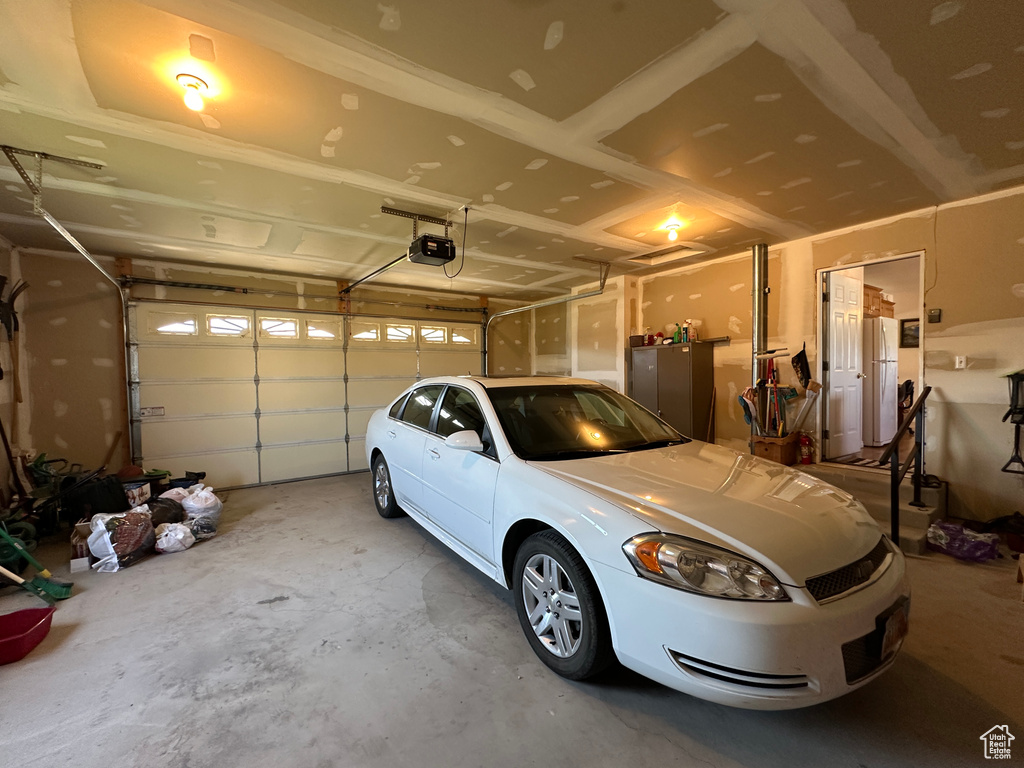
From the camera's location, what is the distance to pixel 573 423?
2.51m

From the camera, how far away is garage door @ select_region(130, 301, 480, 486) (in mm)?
4934

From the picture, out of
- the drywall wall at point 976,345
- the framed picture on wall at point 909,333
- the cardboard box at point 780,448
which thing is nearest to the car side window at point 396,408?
the cardboard box at point 780,448

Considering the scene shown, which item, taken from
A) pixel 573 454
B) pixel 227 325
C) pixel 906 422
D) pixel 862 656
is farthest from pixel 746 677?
pixel 227 325

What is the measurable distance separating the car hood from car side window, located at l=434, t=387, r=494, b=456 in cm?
54

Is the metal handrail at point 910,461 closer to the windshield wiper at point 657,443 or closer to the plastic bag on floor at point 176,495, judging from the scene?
the windshield wiper at point 657,443

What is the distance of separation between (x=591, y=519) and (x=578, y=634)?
0.56m

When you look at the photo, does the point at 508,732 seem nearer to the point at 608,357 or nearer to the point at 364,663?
the point at 364,663

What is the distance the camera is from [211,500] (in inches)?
148

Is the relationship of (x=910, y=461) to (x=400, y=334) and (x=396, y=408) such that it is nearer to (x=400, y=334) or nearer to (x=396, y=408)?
(x=396, y=408)

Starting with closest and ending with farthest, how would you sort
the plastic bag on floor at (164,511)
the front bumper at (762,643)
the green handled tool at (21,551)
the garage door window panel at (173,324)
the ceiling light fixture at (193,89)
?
the front bumper at (762,643) < the ceiling light fixture at (193,89) < the green handled tool at (21,551) < the plastic bag on floor at (164,511) < the garage door window panel at (173,324)

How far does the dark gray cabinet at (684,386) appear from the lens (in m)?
5.05

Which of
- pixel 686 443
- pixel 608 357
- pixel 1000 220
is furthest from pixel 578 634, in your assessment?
pixel 608 357

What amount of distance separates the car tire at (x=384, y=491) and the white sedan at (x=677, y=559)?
143cm

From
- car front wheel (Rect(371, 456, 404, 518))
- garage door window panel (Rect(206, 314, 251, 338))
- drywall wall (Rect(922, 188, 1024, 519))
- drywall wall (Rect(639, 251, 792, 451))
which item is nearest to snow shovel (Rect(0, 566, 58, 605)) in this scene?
car front wheel (Rect(371, 456, 404, 518))
